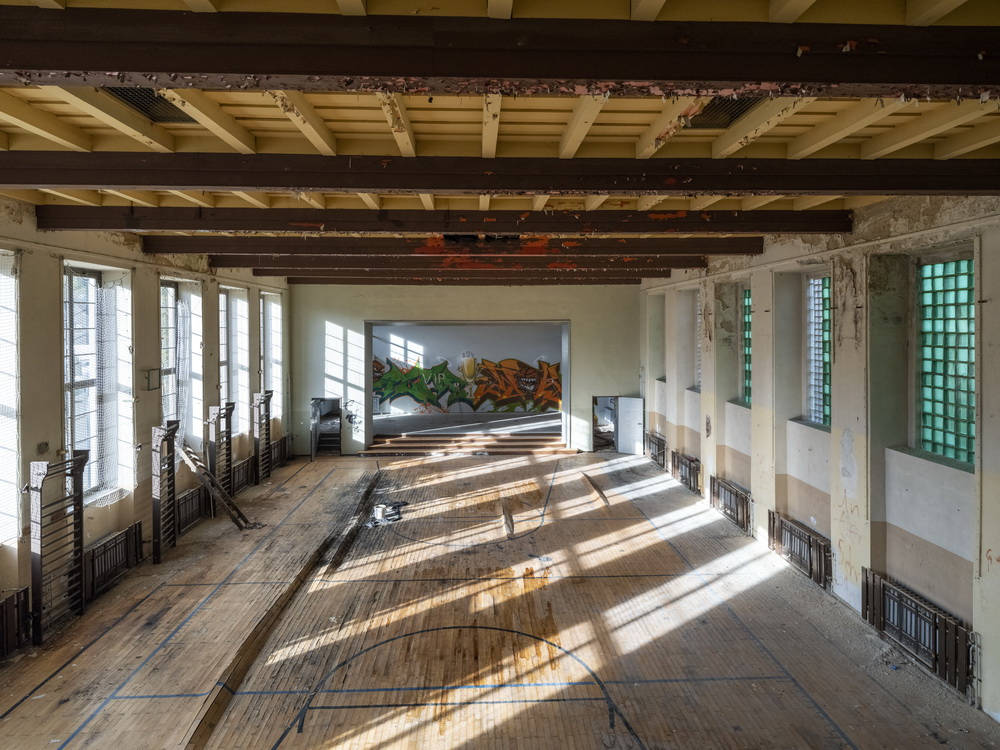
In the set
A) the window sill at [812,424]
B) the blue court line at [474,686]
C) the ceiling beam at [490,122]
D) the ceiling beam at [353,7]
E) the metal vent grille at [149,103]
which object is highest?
the metal vent grille at [149,103]

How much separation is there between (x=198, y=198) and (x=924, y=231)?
6.52 m

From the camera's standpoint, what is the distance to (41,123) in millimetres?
3824

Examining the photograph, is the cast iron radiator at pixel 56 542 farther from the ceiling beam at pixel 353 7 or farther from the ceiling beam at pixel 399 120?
the ceiling beam at pixel 353 7

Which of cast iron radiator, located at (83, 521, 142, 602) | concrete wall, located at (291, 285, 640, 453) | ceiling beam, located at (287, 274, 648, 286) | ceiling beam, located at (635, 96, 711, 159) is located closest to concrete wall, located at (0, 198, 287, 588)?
cast iron radiator, located at (83, 521, 142, 602)

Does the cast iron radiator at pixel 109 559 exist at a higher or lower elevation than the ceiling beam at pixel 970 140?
lower

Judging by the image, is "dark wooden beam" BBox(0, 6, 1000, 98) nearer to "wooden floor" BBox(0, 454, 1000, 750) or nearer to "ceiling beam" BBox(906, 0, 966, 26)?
"ceiling beam" BBox(906, 0, 966, 26)

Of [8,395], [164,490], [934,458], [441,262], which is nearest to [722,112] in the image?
[934,458]

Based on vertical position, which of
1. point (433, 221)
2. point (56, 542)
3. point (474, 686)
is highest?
point (433, 221)

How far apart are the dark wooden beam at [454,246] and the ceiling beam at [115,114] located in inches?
149

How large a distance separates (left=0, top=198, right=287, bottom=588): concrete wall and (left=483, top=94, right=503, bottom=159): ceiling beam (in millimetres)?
4535

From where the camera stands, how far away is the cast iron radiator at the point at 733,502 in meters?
9.38

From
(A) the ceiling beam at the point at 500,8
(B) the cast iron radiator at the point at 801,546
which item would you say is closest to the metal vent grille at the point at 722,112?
(A) the ceiling beam at the point at 500,8

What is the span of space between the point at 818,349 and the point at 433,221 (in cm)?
509

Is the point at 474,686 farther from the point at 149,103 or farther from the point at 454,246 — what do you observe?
the point at 454,246
